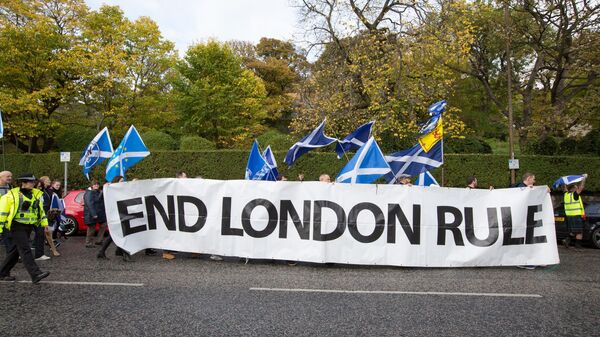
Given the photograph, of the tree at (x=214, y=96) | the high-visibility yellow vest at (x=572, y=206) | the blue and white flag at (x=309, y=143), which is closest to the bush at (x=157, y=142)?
the tree at (x=214, y=96)

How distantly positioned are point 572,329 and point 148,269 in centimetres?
664

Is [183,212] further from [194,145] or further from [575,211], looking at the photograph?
[194,145]

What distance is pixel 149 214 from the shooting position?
9.12 m

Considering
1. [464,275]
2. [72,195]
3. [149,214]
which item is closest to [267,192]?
[149,214]

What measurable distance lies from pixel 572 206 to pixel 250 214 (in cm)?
854

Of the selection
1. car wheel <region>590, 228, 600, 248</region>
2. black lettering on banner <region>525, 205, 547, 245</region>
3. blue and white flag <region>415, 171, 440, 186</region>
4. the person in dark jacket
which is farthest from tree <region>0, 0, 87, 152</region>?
car wheel <region>590, 228, 600, 248</region>

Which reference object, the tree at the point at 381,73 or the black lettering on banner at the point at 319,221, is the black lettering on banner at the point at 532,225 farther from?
the tree at the point at 381,73

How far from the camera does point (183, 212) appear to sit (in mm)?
9031

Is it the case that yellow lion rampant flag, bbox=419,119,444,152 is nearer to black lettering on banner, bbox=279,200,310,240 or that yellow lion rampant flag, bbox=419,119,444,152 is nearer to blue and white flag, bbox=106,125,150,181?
black lettering on banner, bbox=279,200,310,240

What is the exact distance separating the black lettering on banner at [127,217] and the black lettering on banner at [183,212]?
30.2 inches

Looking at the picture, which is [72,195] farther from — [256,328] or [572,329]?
[572,329]

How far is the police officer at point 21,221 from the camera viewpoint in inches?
275

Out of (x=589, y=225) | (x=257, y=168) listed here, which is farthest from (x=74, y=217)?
(x=589, y=225)

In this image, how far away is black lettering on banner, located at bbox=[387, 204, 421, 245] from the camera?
333 inches
